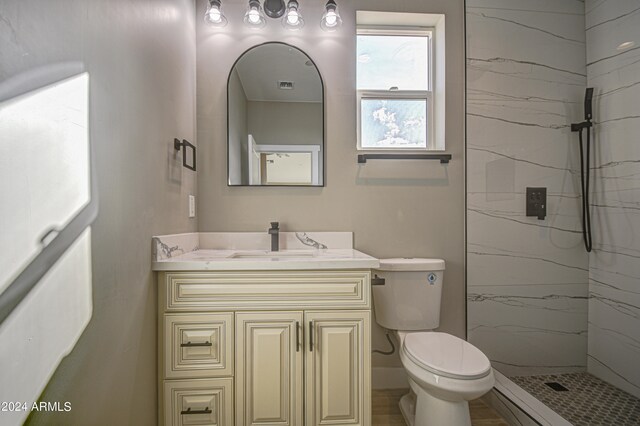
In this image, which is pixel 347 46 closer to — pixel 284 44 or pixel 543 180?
pixel 284 44

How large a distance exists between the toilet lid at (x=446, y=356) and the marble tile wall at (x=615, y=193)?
45.2 inches

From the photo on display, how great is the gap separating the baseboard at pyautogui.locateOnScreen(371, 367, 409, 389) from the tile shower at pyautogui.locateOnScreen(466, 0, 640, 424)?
0.51 meters

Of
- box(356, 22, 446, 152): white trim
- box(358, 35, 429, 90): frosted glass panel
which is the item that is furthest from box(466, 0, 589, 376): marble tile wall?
box(358, 35, 429, 90): frosted glass panel

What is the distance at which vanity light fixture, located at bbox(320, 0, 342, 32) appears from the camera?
1666 millimetres

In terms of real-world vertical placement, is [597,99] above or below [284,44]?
below

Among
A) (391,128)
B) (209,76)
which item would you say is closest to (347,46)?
(391,128)

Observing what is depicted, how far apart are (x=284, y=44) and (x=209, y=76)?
486mm

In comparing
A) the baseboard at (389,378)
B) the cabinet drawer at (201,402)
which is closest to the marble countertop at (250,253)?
the cabinet drawer at (201,402)

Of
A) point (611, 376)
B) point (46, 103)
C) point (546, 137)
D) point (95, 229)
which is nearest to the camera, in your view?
point (46, 103)

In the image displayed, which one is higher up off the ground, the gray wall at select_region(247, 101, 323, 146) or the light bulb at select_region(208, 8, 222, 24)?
the light bulb at select_region(208, 8, 222, 24)

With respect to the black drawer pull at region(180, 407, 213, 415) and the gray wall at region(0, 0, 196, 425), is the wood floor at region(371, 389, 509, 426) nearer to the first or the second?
the black drawer pull at region(180, 407, 213, 415)

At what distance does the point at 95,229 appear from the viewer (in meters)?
0.79

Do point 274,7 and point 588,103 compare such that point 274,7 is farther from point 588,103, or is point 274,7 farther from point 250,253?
point 588,103

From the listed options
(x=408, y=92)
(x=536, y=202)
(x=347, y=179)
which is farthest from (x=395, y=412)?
(x=408, y=92)
